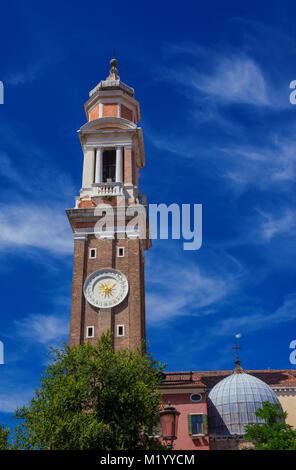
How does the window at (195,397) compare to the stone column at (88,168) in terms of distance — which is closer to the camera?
the window at (195,397)

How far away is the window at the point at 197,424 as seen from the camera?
1761 inches

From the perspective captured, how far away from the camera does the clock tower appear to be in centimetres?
4806

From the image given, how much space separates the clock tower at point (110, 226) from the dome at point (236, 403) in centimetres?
823

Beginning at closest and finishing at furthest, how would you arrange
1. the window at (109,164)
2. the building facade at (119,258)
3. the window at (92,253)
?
1. the building facade at (119,258)
2. the window at (92,253)
3. the window at (109,164)

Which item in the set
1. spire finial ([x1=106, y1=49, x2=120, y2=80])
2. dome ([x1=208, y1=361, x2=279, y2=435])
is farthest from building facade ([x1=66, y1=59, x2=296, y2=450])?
spire finial ([x1=106, y1=49, x2=120, y2=80])

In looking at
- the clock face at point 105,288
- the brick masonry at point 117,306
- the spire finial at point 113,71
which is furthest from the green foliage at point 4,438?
the spire finial at point 113,71

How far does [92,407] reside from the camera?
3559cm

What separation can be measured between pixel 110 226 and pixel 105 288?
577 centimetres

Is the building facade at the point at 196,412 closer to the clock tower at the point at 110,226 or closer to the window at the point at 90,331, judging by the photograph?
the clock tower at the point at 110,226

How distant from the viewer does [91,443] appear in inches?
1316

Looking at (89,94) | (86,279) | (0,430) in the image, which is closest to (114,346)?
(86,279)

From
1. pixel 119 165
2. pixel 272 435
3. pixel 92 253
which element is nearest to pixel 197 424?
pixel 272 435

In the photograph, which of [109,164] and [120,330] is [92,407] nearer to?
[120,330]
